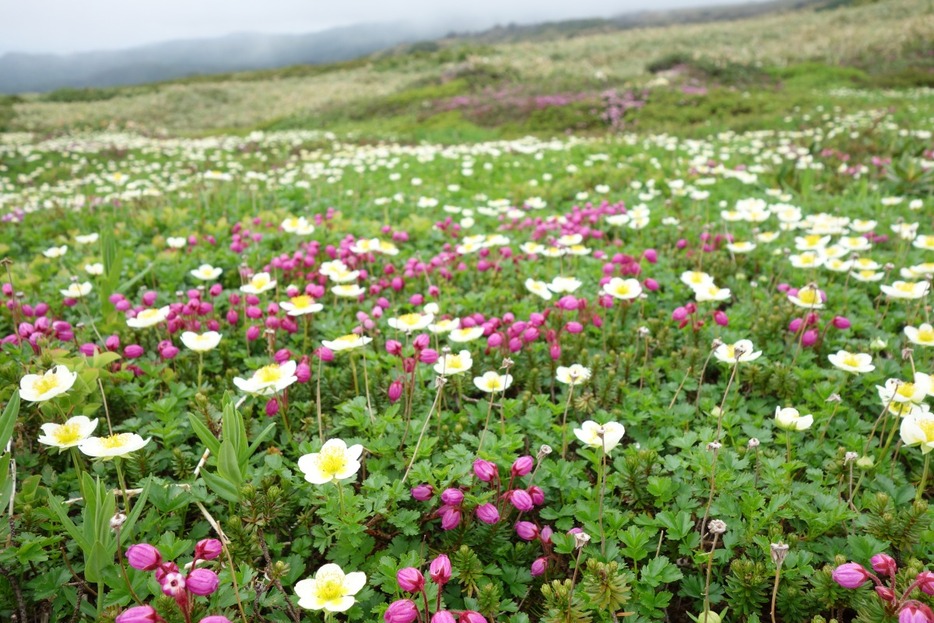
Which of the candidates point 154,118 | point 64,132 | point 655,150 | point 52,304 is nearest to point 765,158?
point 655,150

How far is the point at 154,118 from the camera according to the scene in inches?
1100

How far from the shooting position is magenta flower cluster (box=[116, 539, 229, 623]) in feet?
4.26

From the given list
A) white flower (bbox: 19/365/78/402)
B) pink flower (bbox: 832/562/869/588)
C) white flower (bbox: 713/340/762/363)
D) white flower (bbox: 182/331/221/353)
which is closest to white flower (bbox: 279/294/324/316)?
white flower (bbox: 182/331/221/353)

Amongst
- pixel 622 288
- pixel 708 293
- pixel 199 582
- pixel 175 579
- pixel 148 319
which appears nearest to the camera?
pixel 175 579

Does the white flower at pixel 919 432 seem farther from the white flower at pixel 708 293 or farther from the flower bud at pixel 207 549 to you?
the flower bud at pixel 207 549

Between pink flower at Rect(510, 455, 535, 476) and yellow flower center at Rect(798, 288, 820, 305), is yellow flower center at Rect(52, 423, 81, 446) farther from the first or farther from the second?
yellow flower center at Rect(798, 288, 820, 305)

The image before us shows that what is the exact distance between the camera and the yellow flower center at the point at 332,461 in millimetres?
1788

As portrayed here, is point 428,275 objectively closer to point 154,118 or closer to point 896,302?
point 896,302

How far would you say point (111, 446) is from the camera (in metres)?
1.87

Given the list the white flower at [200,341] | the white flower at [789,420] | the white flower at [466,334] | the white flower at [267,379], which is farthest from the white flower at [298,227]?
the white flower at [789,420]

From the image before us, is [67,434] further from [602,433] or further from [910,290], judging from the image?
[910,290]

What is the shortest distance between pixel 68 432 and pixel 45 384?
0.24 m

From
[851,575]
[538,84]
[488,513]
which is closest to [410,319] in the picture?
[488,513]

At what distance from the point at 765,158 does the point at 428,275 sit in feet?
20.7
